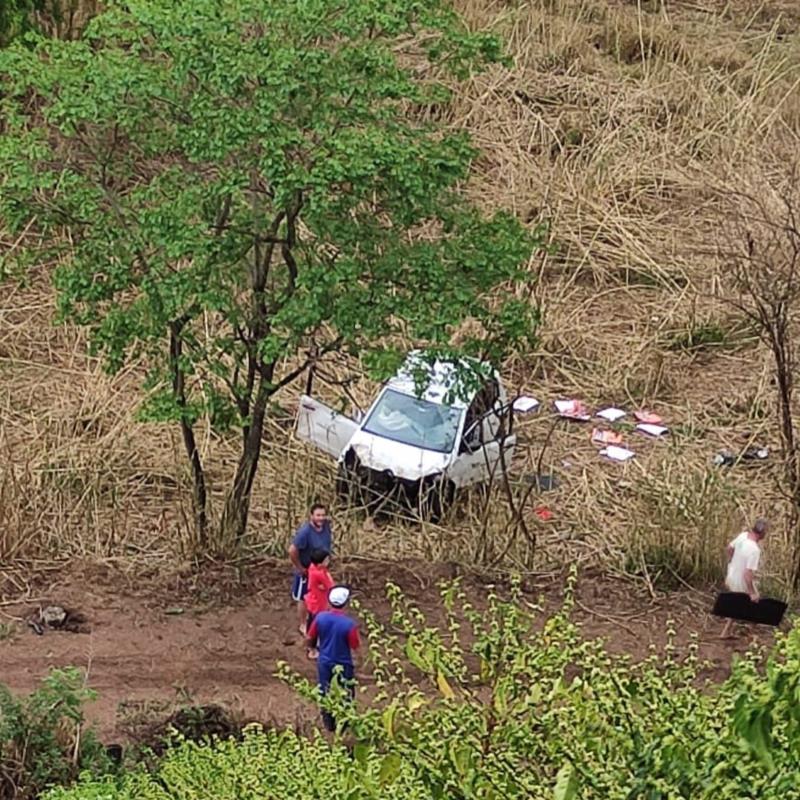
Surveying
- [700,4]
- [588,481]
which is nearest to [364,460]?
[588,481]

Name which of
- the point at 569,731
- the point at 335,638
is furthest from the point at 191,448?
the point at 569,731

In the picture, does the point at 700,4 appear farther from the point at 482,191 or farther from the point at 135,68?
the point at 135,68

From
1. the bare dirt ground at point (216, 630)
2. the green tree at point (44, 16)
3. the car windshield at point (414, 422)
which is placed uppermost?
the green tree at point (44, 16)

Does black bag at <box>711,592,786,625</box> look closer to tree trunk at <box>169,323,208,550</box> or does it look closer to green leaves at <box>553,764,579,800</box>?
tree trunk at <box>169,323,208,550</box>

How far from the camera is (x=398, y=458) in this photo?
511 inches

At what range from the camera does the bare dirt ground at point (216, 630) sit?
9992 mm

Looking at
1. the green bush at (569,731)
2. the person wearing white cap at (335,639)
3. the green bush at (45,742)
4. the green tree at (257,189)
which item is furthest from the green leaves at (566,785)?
the green tree at (257,189)

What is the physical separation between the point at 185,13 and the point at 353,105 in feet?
A: 4.19

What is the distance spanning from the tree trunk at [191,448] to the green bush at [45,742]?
244cm

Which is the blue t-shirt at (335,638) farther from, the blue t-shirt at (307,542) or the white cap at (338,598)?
the blue t-shirt at (307,542)

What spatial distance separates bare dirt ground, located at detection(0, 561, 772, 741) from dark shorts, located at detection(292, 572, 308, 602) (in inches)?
Result: 12.2

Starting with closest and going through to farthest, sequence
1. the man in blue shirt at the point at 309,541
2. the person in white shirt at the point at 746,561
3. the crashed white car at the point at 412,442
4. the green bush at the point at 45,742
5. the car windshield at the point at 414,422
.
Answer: the green bush at the point at 45,742 → the man in blue shirt at the point at 309,541 → the person in white shirt at the point at 746,561 → the crashed white car at the point at 412,442 → the car windshield at the point at 414,422

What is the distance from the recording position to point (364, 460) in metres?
12.9

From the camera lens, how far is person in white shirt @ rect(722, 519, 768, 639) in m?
10.6
